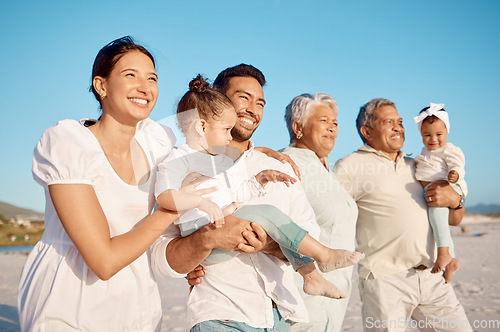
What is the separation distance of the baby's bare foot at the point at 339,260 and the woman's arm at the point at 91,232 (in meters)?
1.02

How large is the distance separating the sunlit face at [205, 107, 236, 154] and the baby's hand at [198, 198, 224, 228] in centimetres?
56

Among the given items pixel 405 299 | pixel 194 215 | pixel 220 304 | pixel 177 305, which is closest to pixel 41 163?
pixel 194 215

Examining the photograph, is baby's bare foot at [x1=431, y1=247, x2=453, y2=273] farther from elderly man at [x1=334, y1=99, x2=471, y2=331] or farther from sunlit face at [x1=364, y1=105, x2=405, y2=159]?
sunlit face at [x1=364, y1=105, x2=405, y2=159]

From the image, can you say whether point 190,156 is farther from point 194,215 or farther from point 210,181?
point 194,215

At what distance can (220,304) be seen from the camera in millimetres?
2070

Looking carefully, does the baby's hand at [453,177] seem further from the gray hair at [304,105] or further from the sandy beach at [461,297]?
the sandy beach at [461,297]

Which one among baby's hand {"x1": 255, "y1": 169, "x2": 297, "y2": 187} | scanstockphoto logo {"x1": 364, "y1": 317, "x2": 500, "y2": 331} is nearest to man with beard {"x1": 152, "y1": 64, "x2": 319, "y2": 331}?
baby's hand {"x1": 255, "y1": 169, "x2": 297, "y2": 187}

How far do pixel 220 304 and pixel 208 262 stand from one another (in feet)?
0.74

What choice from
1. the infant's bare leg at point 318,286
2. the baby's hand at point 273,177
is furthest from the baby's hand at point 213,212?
the infant's bare leg at point 318,286

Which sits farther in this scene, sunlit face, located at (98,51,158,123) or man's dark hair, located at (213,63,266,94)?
man's dark hair, located at (213,63,266,94)

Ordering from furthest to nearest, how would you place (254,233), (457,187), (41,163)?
1. (457,187)
2. (254,233)
3. (41,163)

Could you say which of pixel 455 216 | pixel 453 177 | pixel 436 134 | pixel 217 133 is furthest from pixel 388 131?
pixel 217 133

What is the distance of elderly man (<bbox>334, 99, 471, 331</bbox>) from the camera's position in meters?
3.63

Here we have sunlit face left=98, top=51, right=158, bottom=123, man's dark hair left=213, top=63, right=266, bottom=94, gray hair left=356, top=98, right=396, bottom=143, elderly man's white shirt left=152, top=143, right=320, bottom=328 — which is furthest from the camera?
gray hair left=356, top=98, right=396, bottom=143
